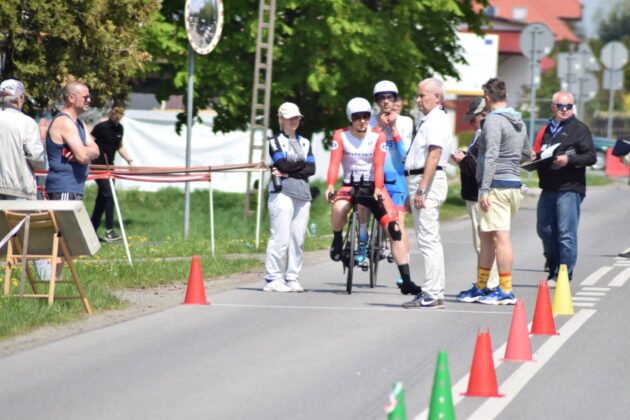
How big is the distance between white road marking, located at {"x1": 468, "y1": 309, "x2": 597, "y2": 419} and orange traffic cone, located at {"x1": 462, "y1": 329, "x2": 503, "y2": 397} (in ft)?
0.25

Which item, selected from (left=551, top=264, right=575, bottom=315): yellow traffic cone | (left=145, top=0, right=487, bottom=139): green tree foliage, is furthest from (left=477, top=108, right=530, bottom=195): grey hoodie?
(left=145, top=0, right=487, bottom=139): green tree foliage

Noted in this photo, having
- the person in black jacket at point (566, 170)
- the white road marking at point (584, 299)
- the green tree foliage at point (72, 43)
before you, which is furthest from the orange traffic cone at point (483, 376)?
the green tree foliage at point (72, 43)

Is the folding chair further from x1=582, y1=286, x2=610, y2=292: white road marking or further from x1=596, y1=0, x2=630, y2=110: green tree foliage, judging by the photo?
x1=596, y1=0, x2=630, y2=110: green tree foliage

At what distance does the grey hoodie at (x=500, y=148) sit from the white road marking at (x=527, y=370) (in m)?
1.40

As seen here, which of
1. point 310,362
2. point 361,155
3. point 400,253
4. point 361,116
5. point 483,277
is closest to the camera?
point 310,362

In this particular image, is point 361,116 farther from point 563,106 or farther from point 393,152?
point 563,106

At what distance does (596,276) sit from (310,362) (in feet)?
23.3

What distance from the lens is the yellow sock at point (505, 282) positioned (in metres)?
13.2

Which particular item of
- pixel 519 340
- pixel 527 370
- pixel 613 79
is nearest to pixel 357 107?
pixel 519 340

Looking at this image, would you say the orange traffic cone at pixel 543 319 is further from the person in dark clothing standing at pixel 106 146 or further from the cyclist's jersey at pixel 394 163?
the person in dark clothing standing at pixel 106 146

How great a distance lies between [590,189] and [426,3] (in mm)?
12632

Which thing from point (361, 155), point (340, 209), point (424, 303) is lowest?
point (424, 303)

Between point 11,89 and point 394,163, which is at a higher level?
point 11,89

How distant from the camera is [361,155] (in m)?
13.9
